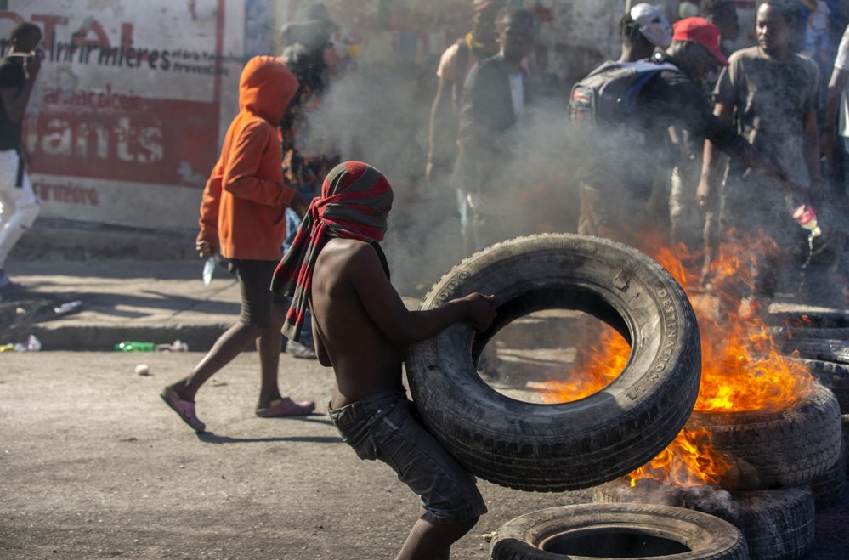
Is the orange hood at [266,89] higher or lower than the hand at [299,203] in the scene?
higher

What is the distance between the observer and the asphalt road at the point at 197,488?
4727mm

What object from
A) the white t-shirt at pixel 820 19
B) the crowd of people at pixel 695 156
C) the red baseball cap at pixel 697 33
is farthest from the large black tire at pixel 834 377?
the white t-shirt at pixel 820 19

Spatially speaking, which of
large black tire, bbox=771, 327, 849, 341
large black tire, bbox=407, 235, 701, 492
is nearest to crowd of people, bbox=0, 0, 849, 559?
large black tire, bbox=407, 235, 701, 492

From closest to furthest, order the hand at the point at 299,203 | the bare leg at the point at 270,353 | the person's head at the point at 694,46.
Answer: the hand at the point at 299,203 → the bare leg at the point at 270,353 → the person's head at the point at 694,46

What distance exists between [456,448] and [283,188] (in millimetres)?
2998

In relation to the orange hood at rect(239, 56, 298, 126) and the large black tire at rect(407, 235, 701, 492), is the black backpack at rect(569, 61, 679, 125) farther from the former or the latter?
the large black tire at rect(407, 235, 701, 492)

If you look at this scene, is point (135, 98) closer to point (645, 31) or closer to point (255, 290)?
point (255, 290)

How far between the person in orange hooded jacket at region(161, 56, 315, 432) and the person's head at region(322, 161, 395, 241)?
2.50m

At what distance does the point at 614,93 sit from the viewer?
6.97m

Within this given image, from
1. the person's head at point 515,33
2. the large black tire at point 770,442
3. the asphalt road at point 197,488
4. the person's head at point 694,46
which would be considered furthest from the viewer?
the person's head at point 515,33

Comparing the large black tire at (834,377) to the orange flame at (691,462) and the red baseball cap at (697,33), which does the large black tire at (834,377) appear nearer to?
the orange flame at (691,462)

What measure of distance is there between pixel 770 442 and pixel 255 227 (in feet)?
10.5

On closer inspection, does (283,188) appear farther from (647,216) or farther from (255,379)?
(647,216)

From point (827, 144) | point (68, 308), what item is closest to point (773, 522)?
point (827, 144)
